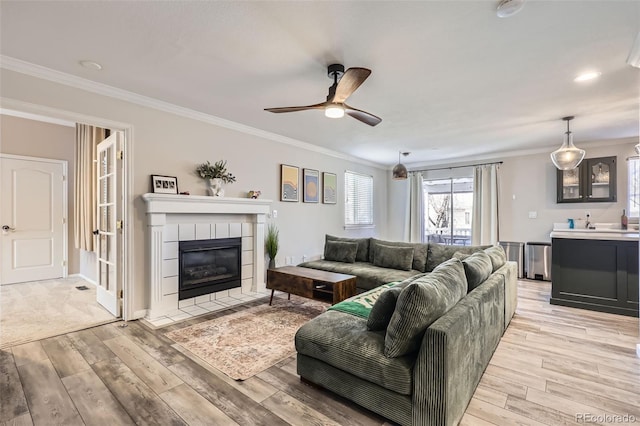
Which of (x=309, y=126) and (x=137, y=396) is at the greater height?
(x=309, y=126)

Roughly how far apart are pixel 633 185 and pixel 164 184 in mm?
7322

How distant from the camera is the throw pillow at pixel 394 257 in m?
4.57

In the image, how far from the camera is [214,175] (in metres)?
4.05

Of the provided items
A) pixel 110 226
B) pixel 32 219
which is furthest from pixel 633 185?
pixel 32 219

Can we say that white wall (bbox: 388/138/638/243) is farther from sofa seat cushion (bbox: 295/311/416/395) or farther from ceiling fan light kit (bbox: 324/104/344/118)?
sofa seat cushion (bbox: 295/311/416/395)

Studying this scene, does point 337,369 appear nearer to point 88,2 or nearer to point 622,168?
point 88,2

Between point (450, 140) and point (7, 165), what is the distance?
7.49 m

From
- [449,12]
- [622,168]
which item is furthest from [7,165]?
[622,168]

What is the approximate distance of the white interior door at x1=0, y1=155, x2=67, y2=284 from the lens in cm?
500

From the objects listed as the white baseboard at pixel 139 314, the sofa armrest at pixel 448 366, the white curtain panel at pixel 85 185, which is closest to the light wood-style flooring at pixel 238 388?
the sofa armrest at pixel 448 366

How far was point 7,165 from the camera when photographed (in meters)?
5.00

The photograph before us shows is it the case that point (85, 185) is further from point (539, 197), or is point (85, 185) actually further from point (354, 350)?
point (539, 197)

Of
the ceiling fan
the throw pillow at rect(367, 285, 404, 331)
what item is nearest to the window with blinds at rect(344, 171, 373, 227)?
the ceiling fan

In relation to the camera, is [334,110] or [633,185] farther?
[633,185]
